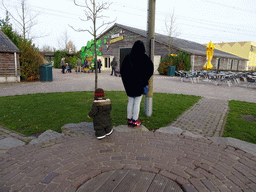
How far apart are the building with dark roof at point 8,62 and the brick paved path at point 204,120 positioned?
12.2m

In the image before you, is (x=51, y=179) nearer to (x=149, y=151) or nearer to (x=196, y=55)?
(x=149, y=151)

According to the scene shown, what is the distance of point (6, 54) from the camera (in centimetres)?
1291

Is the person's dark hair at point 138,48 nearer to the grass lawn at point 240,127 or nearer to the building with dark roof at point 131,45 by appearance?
the grass lawn at point 240,127

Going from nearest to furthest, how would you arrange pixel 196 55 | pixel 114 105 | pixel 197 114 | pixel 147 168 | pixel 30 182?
pixel 30 182
pixel 147 168
pixel 197 114
pixel 114 105
pixel 196 55

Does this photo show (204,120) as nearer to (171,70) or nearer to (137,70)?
(137,70)

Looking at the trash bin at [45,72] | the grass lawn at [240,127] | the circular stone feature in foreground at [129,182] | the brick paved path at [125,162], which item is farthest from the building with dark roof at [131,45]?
the circular stone feature in foreground at [129,182]

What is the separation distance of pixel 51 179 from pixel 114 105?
409 cm

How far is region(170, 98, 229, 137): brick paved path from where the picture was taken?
4345mm

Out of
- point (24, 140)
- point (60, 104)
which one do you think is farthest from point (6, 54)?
point (24, 140)

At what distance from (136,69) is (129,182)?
222 centimetres

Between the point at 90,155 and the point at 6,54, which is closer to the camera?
the point at 90,155

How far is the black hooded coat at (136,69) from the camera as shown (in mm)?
3836

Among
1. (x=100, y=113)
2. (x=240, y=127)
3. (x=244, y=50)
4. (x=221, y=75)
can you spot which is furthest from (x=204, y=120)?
(x=244, y=50)

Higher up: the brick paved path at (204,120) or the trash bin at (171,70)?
the trash bin at (171,70)
